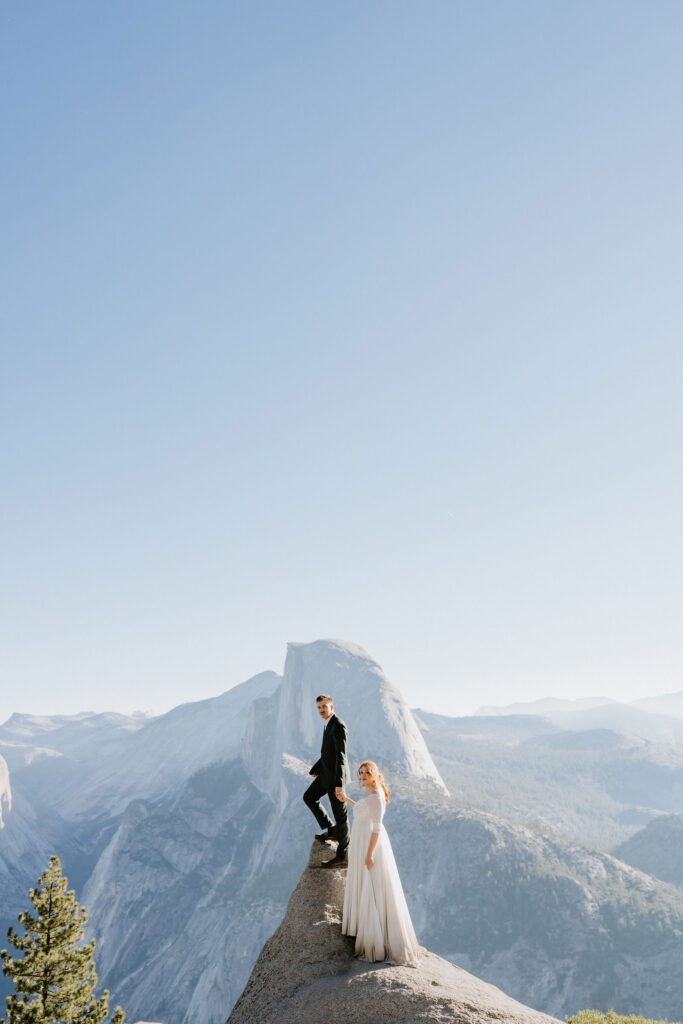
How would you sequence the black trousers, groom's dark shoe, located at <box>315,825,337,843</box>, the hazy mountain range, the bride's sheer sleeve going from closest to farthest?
the bride's sheer sleeve
the black trousers
groom's dark shoe, located at <box>315,825,337,843</box>
the hazy mountain range

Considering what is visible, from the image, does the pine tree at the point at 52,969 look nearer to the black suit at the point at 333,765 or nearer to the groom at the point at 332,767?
the groom at the point at 332,767

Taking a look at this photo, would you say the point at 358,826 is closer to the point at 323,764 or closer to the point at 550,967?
the point at 323,764

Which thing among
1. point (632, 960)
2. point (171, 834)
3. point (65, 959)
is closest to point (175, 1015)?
point (171, 834)

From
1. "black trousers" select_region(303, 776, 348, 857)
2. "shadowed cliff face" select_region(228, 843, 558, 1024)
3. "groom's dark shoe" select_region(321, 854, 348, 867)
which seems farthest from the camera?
"groom's dark shoe" select_region(321, 854, 348, 867)

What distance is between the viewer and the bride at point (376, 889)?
8.91 metres

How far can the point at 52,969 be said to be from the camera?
23.3 metres

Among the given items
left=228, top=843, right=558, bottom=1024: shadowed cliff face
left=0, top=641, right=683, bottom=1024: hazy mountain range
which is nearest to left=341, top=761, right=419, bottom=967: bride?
left=228, top=843, right=558, bottom=1024: shadowed cliff face

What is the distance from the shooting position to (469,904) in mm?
128250

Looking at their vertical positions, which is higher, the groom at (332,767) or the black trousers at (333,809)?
the groom at (332,767)

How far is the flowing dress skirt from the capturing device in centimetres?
891

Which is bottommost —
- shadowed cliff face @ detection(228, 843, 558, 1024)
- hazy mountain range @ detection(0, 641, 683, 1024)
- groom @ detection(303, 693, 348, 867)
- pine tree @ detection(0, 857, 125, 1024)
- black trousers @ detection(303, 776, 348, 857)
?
hazy mountain range @ detection(0, 641, 683, 1024)

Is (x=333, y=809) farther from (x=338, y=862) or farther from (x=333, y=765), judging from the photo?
(x=333, y=765)

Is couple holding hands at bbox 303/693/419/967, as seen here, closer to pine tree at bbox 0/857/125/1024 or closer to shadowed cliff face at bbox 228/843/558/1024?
shadowed cliff face at bbox 228/843/558/1024

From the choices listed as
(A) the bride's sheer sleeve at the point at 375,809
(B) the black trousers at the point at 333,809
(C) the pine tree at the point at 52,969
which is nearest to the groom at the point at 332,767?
(B) the black trousers at the point at 333,809
